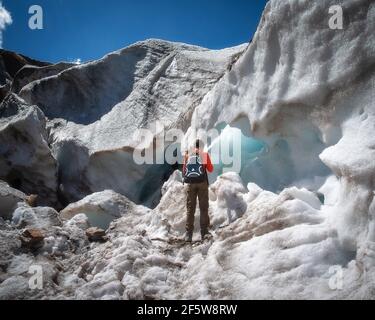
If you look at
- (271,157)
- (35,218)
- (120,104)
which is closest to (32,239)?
(35,218)

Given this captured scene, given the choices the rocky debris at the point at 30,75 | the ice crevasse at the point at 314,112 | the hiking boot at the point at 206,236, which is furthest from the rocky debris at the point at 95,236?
the rocky debris at the point at 30,75

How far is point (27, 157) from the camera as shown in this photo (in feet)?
44.3

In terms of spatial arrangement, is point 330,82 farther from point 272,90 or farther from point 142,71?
point 142,71

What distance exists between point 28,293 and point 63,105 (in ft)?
36.5

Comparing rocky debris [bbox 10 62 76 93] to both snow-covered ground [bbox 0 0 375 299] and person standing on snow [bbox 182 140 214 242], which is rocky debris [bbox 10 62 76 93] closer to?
snow-covered ground [bbox 0 0 375 299]

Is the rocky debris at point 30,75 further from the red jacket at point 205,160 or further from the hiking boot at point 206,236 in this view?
the hiking boot at point 206,236

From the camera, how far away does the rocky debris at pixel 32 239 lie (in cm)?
746

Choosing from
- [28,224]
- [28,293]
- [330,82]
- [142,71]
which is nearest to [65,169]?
[142,71]

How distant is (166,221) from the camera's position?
8469 millimetres

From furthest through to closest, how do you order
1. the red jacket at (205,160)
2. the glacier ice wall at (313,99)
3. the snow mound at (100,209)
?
the snow mound at (100,209) < the red jacket at (205,160) < the glacier ice wall at (313,99)

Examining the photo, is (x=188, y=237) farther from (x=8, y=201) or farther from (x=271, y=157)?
(x=8, y=201)

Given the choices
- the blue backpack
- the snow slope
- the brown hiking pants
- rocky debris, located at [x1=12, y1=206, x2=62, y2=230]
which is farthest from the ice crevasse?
rocky debris, located at [x1=12, y1=206, x2=62, y2=230]

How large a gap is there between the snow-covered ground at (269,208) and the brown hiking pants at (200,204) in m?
0.34

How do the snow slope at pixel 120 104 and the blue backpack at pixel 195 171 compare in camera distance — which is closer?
the blue backpack at pixel 195 171
